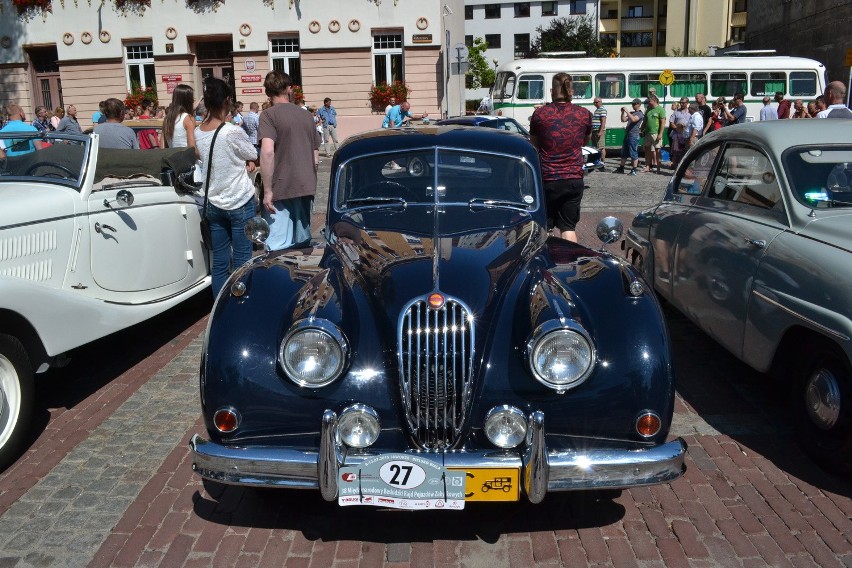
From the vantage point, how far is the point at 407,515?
359 cm

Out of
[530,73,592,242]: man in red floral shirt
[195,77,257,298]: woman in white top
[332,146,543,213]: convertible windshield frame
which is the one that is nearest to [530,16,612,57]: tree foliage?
[530,73,592,242]: man in red floral shirt

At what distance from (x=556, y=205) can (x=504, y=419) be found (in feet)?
12.5

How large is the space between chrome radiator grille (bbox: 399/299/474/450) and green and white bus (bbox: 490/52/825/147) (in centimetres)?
2022

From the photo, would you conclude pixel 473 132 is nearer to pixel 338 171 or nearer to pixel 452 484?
pixel 338 171

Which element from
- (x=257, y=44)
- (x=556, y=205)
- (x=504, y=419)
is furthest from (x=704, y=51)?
(x=504, y=419)

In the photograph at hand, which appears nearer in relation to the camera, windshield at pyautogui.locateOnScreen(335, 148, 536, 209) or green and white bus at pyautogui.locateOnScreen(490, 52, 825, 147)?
windshield at pyautogui.locateOnScreen(335, 148, 536, 209)

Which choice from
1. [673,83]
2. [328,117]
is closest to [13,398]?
[328,117]

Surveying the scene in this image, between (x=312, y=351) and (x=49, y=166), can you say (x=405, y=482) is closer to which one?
(x=312, y=351)

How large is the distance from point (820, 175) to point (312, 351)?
10.6 feet

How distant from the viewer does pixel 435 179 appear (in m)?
4.56

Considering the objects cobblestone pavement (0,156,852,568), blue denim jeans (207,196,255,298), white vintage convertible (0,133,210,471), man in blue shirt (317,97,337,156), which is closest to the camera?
cobblestone pavement (0,156,852,568)

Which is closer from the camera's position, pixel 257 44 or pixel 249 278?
pixel 249 278

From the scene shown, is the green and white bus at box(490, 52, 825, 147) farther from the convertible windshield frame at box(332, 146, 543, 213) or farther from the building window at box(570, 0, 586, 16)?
the building window at box(570, 0, 586, 16)

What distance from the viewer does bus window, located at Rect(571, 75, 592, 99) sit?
22.9m
